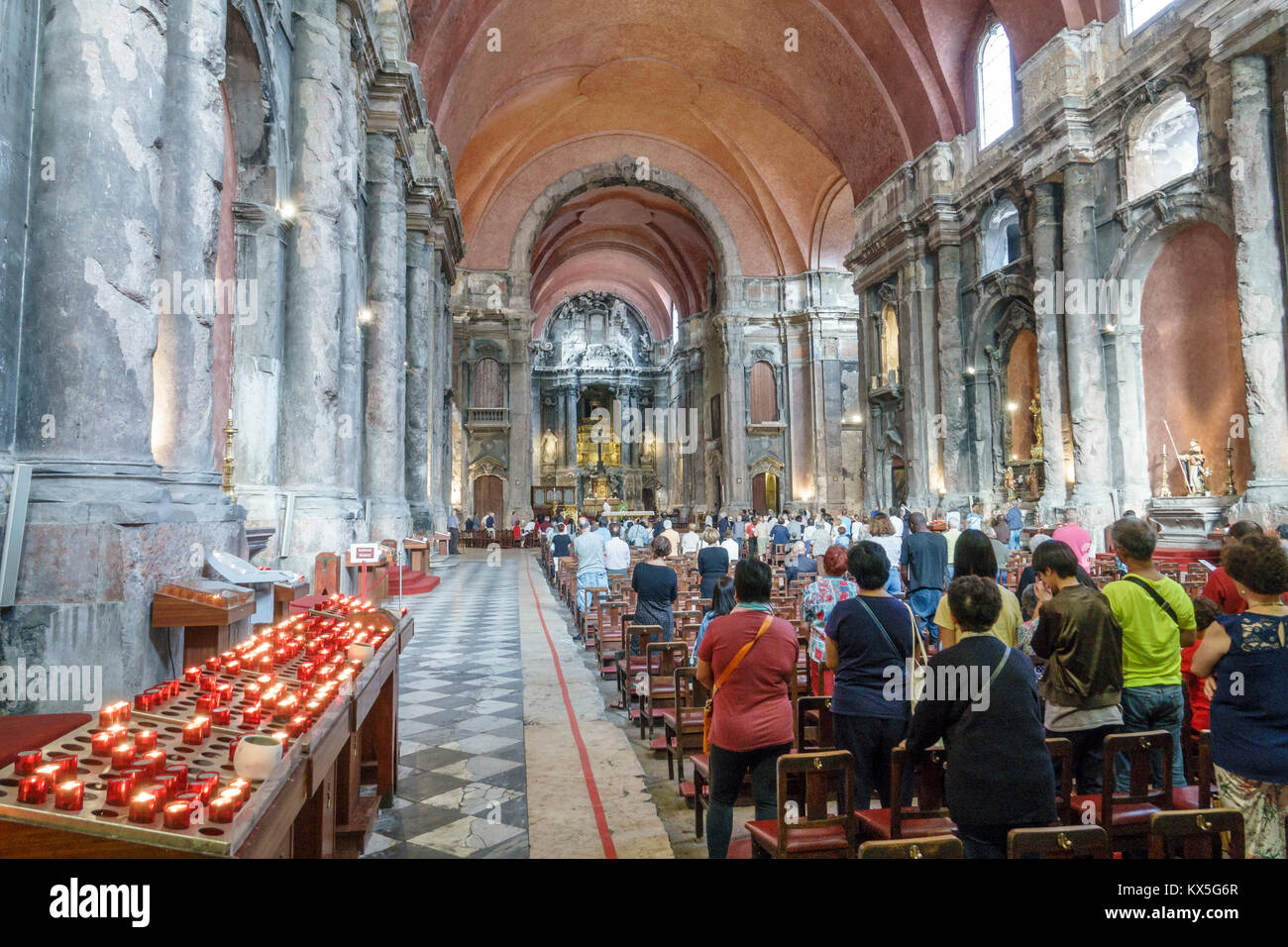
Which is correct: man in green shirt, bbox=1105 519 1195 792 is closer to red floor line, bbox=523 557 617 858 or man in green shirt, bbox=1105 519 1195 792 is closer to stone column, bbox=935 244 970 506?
red floor line, bbox=523 557 617 858

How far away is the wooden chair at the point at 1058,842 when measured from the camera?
203 centimetres

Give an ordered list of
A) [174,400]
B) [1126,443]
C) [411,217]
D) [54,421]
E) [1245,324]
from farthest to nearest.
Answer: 1. [411,217]
2. [1126,443]
3. [1245,324]
4. [174,400]
5. [54,421]

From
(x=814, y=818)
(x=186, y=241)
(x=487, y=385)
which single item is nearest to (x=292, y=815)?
(x=814, y=818)

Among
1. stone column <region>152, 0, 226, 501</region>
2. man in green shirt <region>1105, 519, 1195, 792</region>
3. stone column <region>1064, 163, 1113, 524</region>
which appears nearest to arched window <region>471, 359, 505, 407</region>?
stone column <region>1064, 163, 1113, 524</region>

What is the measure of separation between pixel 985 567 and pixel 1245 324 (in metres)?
10.1

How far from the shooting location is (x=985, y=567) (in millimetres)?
4293

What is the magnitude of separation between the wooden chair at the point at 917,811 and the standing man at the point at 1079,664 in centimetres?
64

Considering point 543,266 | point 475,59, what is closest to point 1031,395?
point 475,59

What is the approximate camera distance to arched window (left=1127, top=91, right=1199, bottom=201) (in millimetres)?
13641

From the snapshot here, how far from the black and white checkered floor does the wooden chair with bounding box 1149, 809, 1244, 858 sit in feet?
8.45
